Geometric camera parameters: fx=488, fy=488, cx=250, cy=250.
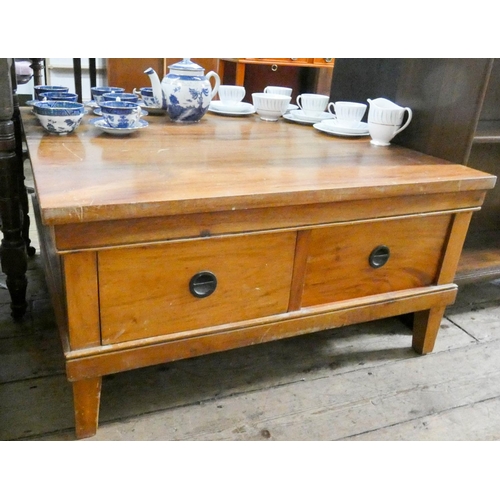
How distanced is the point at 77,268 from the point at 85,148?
31cm

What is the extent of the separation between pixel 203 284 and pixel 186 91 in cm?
55

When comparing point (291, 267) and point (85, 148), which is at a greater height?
point (85, 148)

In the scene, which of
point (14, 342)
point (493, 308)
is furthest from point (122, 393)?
point (493, 308)

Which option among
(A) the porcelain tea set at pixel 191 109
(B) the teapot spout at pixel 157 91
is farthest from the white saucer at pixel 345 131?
(B) the teapot spout at pixel 157 91

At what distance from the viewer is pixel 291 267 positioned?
870mm

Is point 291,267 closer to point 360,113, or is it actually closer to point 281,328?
point 281,328

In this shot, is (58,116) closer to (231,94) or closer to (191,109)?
(191,109)

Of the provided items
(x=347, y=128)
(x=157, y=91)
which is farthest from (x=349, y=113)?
(x=157, y=91)

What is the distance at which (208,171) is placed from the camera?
835 mm

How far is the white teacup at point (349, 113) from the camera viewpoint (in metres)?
1.20

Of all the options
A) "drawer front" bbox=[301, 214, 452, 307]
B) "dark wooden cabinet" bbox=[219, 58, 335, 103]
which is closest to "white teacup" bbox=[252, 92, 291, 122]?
"drawer front" bbox=[301, 214, 452, 307]

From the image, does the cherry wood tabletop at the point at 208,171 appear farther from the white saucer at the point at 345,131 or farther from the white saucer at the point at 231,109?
the white saucer at the point at 231,109

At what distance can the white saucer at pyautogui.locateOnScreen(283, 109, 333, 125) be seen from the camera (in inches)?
51.3

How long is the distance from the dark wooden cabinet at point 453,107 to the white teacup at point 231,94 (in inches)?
11.0
